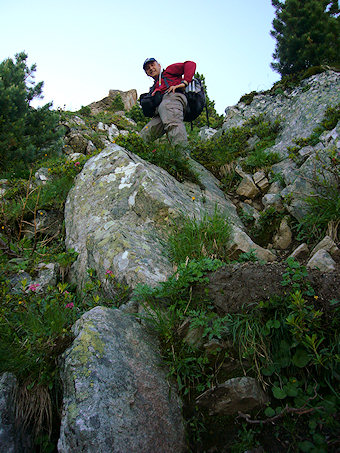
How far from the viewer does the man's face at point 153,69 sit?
6523mm

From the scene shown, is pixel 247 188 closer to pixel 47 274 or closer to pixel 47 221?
pixel 47 221

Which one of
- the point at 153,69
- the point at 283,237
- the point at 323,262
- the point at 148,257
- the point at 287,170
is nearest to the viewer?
the point at 323,262

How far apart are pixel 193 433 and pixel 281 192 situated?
13.7ft

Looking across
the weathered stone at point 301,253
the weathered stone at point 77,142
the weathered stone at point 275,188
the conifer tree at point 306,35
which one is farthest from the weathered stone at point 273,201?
the conifer tree at point 306,35

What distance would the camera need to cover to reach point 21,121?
8.41m

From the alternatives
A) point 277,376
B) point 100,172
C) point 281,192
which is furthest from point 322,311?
point 100,172

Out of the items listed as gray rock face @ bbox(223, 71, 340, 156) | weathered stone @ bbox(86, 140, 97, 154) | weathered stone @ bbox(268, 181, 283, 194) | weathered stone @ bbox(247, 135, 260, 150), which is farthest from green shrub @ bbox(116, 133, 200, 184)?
weathered stone @ bbox(86, 140, 97, 154)

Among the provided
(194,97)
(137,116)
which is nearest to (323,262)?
(194,97)

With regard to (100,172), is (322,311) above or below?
below

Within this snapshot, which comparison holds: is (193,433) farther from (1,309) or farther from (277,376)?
(1,309)

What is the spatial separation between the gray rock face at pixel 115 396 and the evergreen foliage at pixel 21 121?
6990 millimetres

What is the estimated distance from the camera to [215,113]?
15484mm

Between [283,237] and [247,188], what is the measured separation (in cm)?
173

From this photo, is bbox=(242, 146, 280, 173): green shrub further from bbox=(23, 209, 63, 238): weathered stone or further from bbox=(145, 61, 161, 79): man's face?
bbox=(23, 209, 63, 238): weathered stone
